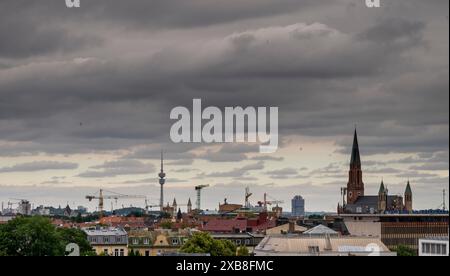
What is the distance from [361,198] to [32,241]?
121 m

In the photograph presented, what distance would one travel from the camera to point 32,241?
6475cm

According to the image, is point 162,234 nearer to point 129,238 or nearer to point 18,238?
point 129,238

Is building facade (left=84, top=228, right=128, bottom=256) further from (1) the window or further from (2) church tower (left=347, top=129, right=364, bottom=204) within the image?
(2) church tower (left=347, top=129, right=364, bottom=204)

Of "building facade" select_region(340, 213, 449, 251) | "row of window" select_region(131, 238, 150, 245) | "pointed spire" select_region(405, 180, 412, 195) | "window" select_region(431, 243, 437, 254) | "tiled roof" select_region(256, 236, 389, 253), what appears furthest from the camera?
"pointed spire" select_region(405, 180, 412, 195)

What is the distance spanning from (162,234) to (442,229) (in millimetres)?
47089

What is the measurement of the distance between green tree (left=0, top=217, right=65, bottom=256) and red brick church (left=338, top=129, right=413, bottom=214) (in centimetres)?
10388

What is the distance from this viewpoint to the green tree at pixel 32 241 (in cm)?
6356

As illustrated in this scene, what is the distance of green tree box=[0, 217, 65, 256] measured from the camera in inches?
2502

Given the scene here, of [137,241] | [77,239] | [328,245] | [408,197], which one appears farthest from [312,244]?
[408,197]

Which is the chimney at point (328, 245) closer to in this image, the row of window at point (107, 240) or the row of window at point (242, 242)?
the row of window at point (107, 240)

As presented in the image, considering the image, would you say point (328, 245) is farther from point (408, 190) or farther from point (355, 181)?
point (408, 190)

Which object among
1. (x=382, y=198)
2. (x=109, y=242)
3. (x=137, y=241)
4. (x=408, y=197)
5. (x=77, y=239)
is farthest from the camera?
(x=408, y=197)

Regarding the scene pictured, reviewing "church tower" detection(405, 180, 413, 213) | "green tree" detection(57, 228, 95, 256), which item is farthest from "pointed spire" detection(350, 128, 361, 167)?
"green tree" detection(57, 228, 95, 256)
